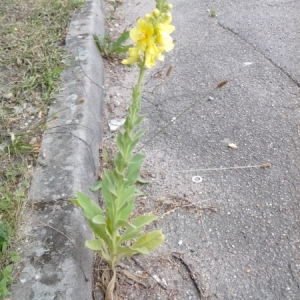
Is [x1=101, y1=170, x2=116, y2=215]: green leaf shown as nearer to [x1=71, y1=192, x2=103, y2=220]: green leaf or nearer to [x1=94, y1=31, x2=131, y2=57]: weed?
[x1=71, y1=192, x2=103, y2=220]: green leaf

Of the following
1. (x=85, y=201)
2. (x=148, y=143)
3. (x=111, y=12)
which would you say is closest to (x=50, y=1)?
(x=111, y=12)

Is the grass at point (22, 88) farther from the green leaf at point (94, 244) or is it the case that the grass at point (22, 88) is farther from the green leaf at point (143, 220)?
the green leaf at point (143, 220)

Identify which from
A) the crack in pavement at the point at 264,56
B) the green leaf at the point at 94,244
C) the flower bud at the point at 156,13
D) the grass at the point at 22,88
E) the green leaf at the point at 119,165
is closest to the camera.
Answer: the flower bud at the point at 156,13

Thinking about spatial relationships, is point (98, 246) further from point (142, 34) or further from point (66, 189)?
point (142, 34)

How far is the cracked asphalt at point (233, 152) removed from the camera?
231cm

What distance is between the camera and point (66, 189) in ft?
7.74

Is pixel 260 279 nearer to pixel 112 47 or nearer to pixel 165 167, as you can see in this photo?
pixel 165 167

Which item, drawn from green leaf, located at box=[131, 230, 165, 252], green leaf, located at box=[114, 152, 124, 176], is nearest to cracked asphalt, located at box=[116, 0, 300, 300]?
green leaf, located at box=[131, 230, 165, 252]

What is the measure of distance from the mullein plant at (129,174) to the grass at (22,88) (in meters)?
0.40

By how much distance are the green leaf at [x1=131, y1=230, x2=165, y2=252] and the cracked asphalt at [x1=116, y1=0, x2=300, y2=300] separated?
267 millimetres

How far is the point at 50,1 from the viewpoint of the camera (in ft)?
14.0

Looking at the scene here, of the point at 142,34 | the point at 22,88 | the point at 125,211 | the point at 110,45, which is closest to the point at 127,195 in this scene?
the point at 125,211

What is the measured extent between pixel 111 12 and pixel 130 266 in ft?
10.2

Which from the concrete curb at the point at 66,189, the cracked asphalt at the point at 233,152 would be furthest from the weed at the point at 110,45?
the cracked asphalt at the point at 233,152
